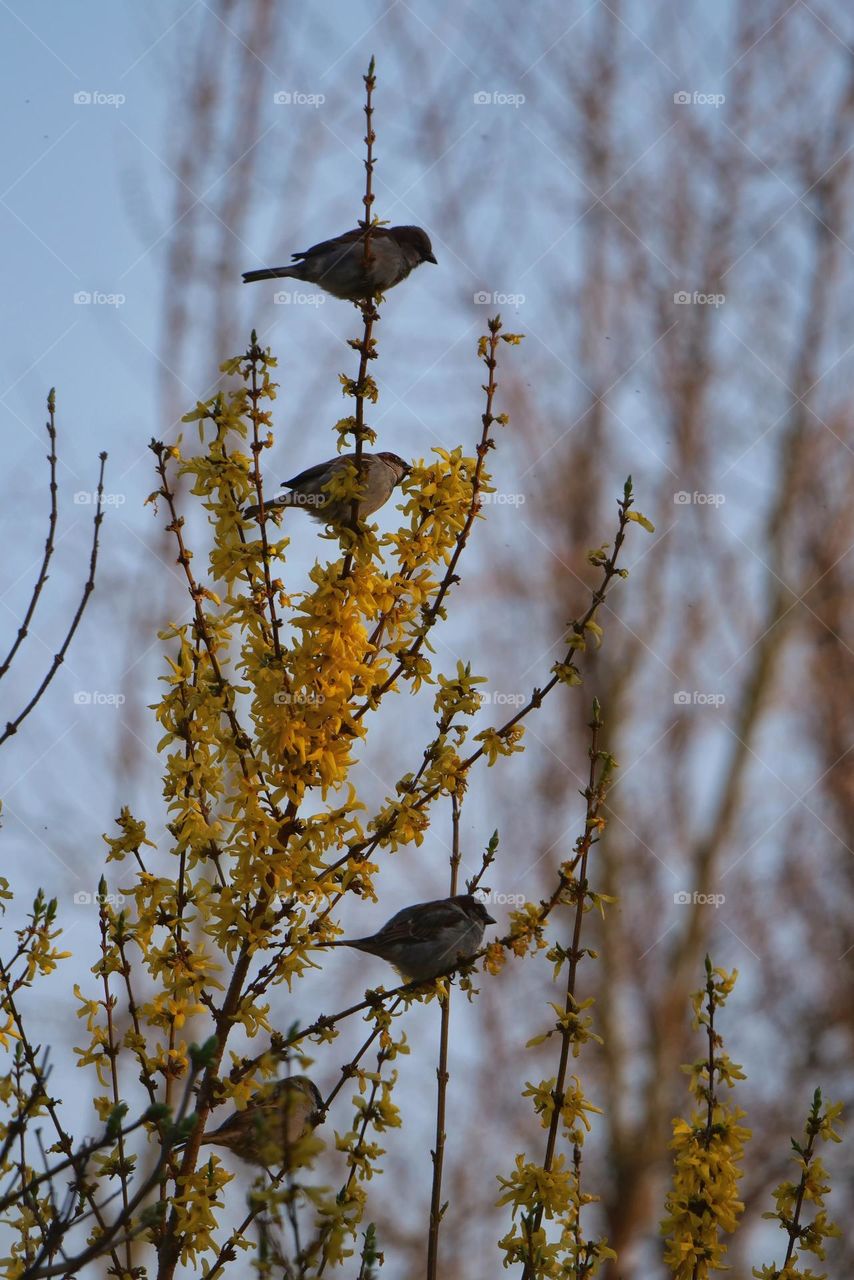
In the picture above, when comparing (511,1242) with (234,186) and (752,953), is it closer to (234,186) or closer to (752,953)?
(752,953)

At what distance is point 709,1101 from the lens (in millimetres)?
3188

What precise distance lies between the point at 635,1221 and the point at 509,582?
5.50 m

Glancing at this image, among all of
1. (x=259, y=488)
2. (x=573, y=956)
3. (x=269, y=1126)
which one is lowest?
(x=269, y=1126)

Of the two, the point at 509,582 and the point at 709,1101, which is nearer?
the point at 709,1101

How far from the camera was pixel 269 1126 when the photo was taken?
6.23 feet

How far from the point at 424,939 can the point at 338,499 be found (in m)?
1.38

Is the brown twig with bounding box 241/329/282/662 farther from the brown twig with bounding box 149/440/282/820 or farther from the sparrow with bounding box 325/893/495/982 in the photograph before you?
the sparrow with bounding box 325/893/495/982

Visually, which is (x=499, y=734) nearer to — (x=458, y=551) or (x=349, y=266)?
(x=458, y=551)

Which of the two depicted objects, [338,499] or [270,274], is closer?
[338,499]

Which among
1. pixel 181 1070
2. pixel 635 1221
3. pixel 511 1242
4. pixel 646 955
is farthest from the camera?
pixel 646 955

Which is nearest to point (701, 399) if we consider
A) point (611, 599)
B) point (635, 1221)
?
point (611, 599)

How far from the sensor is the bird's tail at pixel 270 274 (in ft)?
15.5

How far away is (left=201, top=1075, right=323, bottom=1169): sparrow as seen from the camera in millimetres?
1909

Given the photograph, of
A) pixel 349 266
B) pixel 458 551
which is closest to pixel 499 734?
pixel 458 551
